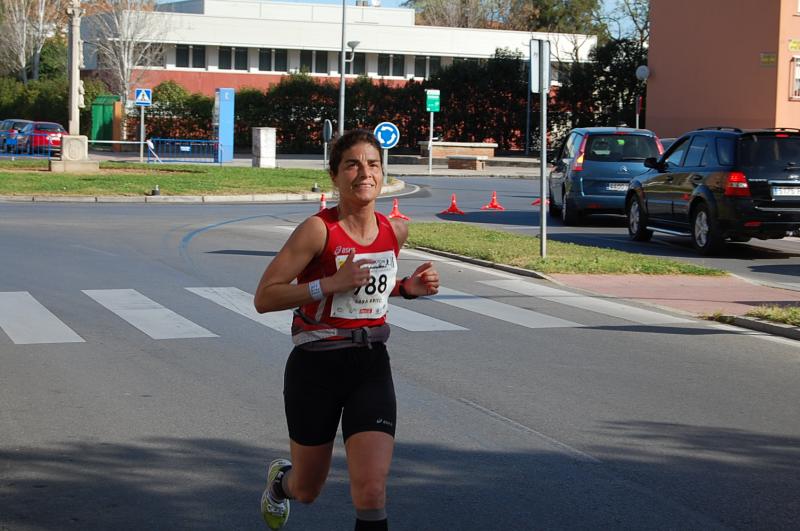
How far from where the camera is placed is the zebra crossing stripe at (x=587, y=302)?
38.9 feet

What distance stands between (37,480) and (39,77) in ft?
260

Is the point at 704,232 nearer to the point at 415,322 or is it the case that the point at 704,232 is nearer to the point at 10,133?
the point at 415,322

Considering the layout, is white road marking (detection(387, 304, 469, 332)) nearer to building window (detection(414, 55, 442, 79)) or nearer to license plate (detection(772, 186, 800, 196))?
license plate (detection(772, 186, 800, 196))

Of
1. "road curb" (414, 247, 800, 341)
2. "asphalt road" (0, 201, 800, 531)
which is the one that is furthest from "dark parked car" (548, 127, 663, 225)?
"asphalt road" (0, 201, 800, 531)

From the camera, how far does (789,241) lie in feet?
68.5

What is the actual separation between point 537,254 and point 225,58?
194 feet

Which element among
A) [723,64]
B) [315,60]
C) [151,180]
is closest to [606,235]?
[151,180]

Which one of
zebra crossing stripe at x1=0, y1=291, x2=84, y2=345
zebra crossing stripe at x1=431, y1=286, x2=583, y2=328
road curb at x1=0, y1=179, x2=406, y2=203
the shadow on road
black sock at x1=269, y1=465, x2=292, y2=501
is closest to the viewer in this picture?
black sock at x1=269, y1=465, x2=292, y2=501

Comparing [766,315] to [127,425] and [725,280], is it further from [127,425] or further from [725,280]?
[127,425]

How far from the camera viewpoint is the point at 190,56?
238ft

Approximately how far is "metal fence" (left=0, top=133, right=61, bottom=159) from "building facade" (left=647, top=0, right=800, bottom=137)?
76.6ft

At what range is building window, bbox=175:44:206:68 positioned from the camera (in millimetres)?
72250

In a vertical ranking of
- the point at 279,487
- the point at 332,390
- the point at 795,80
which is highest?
the point at 795,80

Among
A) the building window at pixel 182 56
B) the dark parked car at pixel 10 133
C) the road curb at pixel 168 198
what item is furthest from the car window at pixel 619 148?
the building window at pixel 182 56
